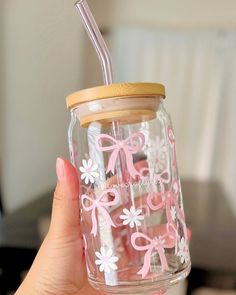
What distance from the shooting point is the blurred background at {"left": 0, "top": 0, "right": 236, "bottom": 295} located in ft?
3.11

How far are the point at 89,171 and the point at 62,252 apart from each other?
118mm

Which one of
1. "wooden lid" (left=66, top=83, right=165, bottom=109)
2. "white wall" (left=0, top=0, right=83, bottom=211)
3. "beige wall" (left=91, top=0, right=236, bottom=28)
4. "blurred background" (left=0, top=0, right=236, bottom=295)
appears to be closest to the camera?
"wooden lid" (left=66, top=83, right=165, bottom=109)

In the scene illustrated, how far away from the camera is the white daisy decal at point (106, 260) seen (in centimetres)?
48

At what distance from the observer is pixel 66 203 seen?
0.52 m

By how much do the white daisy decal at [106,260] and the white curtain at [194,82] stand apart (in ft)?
6.92

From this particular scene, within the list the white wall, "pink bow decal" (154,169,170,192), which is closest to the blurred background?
the white wall

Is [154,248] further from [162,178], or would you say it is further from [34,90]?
[34,90]

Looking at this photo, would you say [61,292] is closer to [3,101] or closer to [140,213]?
[140,213]

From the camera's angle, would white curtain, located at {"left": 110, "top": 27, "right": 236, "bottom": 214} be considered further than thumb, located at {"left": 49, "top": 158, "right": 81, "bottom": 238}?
Yes

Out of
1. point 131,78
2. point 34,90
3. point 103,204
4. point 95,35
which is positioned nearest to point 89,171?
point 103,204

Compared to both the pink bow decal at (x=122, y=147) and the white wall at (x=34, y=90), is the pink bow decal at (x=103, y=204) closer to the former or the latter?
the pink bow decal at (x=122, y=147)

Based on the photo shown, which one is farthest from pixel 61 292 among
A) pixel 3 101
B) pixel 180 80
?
pixel 180 80

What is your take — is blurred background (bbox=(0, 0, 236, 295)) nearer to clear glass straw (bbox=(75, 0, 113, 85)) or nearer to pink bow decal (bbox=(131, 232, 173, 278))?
clear glass straw (bbox=(75, 0, 113, 85))

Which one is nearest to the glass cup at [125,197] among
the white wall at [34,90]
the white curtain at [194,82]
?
the white wall at [34,90]
